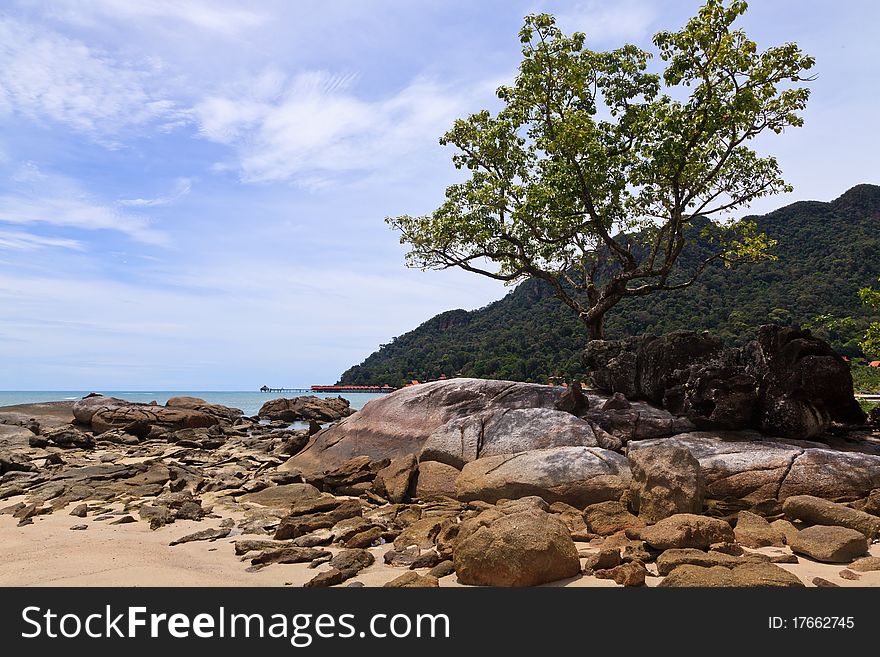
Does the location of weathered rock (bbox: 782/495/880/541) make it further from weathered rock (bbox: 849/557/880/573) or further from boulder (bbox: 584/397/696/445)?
boulder (bbox: 584/397/696/445)

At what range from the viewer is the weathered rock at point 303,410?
1655 inches

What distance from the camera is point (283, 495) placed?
36.8ft

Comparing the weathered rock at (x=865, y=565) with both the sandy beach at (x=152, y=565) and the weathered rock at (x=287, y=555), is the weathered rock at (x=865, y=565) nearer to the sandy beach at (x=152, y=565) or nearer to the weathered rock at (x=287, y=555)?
the sandy beach at (x=152, y=565)

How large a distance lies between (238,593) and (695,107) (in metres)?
16.5

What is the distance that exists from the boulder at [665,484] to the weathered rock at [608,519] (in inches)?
7.9

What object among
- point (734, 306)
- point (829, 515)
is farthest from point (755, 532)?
point (734, 306)

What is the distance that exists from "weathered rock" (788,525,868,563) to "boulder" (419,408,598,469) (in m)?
4.56

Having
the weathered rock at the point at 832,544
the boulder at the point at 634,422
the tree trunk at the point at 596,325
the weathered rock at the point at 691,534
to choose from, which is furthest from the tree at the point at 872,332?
the weathered rock at the point at 691,534

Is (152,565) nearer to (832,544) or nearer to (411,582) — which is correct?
(411,582)

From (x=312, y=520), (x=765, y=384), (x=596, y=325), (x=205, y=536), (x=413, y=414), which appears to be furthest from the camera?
(x=596, y=325)

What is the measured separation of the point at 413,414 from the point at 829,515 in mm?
8610

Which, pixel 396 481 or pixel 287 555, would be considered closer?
pixel 287 555

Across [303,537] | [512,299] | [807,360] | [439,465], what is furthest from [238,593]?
[512,299]

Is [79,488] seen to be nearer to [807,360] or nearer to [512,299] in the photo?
[807,360]
